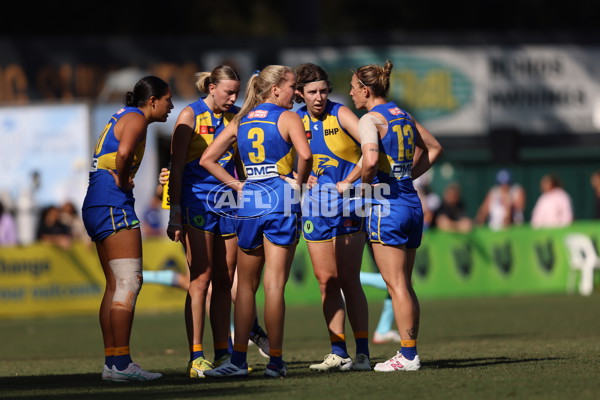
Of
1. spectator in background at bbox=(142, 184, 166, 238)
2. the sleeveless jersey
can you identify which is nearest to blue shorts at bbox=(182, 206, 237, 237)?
the sleeveless jersey

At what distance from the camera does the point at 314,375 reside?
8.91 m

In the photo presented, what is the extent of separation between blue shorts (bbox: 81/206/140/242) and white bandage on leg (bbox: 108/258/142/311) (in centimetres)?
22

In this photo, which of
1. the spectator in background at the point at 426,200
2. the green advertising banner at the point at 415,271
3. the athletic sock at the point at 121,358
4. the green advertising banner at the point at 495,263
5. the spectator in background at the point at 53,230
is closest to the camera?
the athletic sock at the point at 121,358

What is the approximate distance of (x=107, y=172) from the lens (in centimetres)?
891

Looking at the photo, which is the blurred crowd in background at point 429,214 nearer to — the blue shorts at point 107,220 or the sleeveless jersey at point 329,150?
the sleeveless jersey at point 329,150

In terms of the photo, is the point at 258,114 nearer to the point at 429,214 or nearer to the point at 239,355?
the point at 239,355

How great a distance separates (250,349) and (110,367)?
3654 mm

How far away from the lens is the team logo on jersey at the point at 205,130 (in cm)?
930

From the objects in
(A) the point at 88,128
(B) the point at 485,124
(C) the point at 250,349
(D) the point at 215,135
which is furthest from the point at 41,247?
(B) the point at 485,124

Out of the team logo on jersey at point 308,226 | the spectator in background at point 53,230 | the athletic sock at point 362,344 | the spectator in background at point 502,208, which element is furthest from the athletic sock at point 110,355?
the spectator in background at point 502,208

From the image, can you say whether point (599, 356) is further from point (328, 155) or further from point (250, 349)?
point (250, 349)

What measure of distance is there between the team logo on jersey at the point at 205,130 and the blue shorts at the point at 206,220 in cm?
57

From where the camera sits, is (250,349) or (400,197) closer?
(400,197)

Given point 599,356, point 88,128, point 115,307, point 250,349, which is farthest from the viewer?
point 88,128
